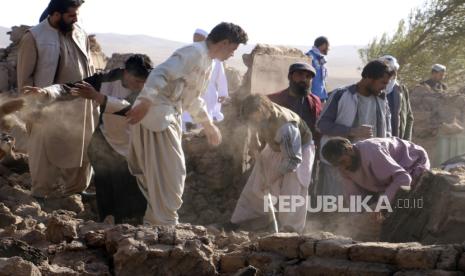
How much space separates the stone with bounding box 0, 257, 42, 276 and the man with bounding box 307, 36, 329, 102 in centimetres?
717

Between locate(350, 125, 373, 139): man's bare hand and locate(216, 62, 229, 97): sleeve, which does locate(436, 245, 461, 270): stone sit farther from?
locate(216, 62, 229, 97): sleeve

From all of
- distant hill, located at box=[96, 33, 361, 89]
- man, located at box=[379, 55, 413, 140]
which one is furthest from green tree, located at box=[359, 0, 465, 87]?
distant hill, located at box=[96, 33, 361, 89]

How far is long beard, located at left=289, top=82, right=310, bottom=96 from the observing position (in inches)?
354

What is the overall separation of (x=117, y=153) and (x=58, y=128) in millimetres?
820

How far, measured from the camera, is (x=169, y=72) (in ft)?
22.6

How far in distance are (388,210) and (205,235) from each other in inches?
76.2

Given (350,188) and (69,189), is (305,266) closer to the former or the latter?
(350,188)

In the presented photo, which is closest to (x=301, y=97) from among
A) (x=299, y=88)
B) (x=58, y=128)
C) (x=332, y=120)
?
(x=299, y=88)

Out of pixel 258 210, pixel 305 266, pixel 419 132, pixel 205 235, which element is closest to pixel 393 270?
pixel 305 266

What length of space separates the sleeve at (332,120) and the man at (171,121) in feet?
4.89

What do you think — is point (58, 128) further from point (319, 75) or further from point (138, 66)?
point (319, 75)

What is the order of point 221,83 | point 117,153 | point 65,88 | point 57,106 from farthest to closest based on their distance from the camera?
1. point 221,83
2. point 57,106
3. point 117,153
4. point 65,88

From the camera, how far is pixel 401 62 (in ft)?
68.4

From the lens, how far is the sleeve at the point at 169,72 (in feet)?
22.3
